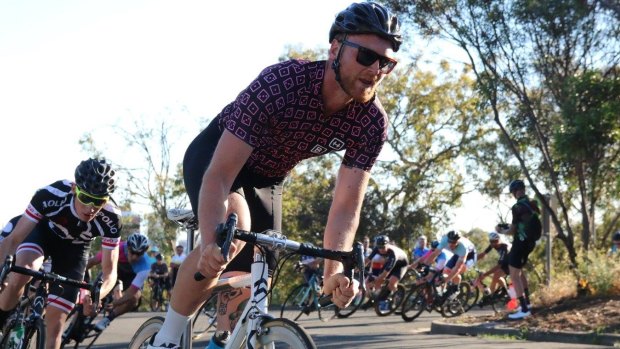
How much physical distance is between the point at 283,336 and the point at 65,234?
4664mm

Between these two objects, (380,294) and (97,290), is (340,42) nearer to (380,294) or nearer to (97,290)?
(97,290)

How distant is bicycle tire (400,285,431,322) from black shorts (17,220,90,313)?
12832 mm

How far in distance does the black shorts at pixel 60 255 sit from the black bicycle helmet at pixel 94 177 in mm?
1008

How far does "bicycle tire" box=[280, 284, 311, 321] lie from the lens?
19.9 meters

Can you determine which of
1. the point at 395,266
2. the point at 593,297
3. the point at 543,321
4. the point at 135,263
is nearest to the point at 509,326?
the point at 543,321

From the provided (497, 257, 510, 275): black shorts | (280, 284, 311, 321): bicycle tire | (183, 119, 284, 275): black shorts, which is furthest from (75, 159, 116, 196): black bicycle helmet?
(497, 257, 510, 275): black shorts

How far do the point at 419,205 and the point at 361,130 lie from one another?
4117 centimetres

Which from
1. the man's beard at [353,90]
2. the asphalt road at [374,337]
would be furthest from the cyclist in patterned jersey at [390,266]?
the man's beard at [353,90]

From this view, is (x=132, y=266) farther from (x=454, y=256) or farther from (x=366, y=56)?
(x=454, y=256)

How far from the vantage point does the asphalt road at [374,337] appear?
12.9m

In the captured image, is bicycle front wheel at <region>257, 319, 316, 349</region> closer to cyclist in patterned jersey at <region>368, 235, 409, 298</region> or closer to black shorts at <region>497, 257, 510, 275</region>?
black shorts at <region>497, 257, 510, 275</region>

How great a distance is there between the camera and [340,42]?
457 centimetres

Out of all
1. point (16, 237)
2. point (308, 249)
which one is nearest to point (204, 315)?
point (16, 237)

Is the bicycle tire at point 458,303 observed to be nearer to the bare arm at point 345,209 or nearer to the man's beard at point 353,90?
the bare arm at point 345,209
